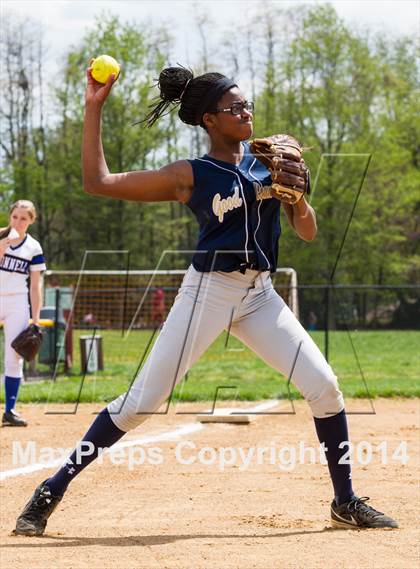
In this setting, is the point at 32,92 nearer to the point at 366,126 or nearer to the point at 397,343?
the point at 366,126

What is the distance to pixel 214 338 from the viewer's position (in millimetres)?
4945

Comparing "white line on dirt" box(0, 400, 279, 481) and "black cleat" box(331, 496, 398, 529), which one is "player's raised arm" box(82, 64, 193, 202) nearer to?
"black cleat" box(331, 496, 398, 529)

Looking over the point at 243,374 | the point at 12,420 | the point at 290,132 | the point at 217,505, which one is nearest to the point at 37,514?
the point at 217,505

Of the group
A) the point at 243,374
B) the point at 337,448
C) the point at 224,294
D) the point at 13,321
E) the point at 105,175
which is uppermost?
the point at 105,175

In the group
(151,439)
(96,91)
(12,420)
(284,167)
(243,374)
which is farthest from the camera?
(243,374)

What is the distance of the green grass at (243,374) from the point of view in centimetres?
1249

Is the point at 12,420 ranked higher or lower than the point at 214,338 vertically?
lower

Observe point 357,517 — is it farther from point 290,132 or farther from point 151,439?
point 290,132

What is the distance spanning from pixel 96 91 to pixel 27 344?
5.11m

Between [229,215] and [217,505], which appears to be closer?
[229,215]

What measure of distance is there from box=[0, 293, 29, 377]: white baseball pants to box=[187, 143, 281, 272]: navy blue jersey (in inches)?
197

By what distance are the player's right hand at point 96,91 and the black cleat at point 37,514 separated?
206cm

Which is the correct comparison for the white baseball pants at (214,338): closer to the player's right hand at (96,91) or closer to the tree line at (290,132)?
the player's right hand at (96,91)

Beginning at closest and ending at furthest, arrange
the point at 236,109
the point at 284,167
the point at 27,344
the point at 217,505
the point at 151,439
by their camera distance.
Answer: the point at 284,167
the point at 236,109
the point at 217,505
the point at 151,439
the point at 27,344
